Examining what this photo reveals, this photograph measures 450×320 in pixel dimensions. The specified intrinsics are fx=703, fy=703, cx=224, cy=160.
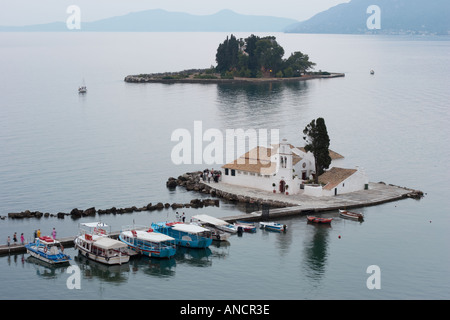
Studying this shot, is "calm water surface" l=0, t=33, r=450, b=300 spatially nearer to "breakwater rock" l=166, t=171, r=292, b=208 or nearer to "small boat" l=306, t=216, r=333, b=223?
"small boat" l=306, t=216, r=333, b=223

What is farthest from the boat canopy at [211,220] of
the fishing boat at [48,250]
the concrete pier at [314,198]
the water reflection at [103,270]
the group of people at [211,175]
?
the group of people at [211,175]

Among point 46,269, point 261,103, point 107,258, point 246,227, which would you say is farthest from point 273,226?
point 261,103

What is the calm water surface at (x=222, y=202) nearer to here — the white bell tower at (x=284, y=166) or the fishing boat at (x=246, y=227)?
the fishing boat at (x=246, y=227)

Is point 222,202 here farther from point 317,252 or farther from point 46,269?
point 46,269

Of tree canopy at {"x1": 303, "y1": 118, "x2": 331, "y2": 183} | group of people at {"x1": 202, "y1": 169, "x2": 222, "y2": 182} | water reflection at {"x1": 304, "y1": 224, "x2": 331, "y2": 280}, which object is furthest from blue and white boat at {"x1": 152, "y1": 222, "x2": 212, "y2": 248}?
tree canopy at {"x1": 303, "y1": 118, "x2": 331, "y2": 183}

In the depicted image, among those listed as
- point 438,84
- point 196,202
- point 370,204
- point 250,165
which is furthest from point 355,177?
point 438,84

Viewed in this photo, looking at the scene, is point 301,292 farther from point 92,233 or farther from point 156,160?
point 156,160
